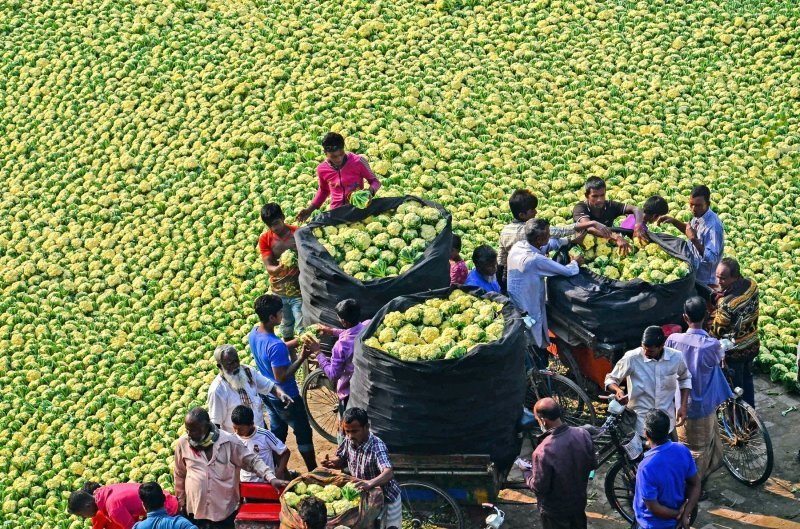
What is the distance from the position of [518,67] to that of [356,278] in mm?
5837

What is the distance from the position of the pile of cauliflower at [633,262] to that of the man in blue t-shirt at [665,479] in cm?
223

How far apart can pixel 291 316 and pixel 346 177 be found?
1.38 metres

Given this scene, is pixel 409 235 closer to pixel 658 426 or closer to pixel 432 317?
pixel 432 317

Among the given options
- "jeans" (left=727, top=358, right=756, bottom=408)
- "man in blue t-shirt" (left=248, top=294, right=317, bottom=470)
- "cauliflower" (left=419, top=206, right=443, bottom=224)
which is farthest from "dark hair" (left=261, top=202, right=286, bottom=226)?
"jeans" (left=727, top=358, right=756, bottom=408)

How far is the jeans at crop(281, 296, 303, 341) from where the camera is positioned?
11.2m

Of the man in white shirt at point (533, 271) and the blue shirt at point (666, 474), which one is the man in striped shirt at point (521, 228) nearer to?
the man in white shirt at point (533, 271)

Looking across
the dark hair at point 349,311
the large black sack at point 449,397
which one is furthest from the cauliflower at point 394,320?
the dark hair at point 349,311

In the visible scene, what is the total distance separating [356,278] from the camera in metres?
10.2

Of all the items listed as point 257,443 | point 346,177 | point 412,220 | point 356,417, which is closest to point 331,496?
point 356,417

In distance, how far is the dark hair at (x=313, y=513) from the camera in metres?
7.46

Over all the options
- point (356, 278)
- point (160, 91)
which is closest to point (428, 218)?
point (356, 278)

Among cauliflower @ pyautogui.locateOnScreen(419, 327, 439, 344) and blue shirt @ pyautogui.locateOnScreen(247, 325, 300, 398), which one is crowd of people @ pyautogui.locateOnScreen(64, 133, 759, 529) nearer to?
blue shirt @ pyautogui.locateOnScreen(247, 325, 300, 398)

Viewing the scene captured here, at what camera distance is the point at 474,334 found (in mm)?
9016

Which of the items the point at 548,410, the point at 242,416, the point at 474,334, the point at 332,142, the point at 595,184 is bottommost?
the point at 242,416
